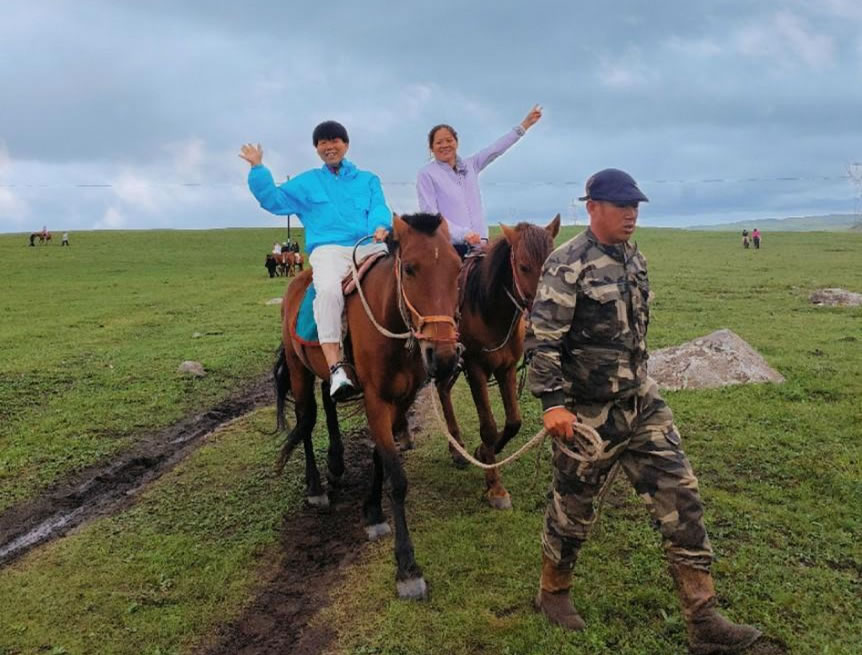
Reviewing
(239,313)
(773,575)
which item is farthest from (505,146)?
(239,313)

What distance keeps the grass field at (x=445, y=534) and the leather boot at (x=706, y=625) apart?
168mm

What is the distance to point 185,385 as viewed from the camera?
11.0 metres

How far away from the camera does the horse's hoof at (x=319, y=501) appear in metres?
6.32

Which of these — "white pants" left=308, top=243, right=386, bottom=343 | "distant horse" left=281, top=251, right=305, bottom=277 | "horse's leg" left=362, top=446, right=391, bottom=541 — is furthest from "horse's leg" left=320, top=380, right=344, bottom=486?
"distant horse" left=281, top=251, right=305, bottom=277

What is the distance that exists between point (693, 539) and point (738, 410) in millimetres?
4862

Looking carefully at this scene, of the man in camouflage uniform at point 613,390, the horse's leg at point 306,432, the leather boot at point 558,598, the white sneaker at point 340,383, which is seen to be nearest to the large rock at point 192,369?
the horse's leg at point 306,432

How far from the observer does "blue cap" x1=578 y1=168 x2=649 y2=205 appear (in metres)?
3.58

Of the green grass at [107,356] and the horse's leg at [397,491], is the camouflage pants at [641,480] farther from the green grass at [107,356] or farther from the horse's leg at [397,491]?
the green grass at [107,356]

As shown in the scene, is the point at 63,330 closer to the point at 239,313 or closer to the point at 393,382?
the point at 239,313

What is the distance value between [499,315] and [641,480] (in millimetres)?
2512

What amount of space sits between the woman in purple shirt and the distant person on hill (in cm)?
73

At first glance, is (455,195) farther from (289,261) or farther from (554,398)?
(289,261)

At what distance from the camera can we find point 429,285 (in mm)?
4402

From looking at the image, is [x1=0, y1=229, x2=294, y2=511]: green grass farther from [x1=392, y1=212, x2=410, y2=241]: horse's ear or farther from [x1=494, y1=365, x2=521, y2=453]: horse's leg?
[x1=392, y1=212, x2=410, y2=241]: horse's ear
